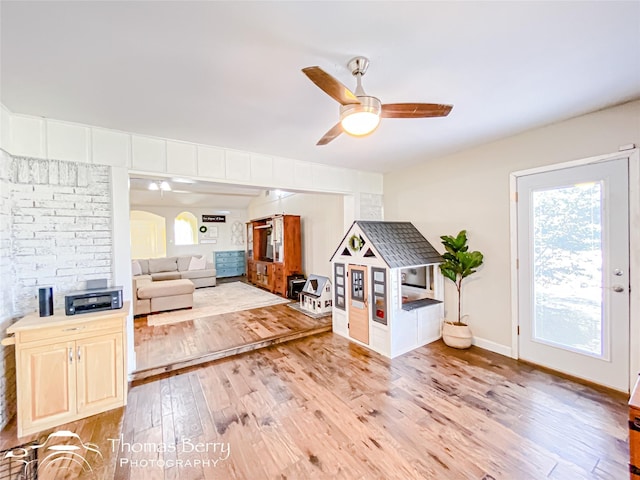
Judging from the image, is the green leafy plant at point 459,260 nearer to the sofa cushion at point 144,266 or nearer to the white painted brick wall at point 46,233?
the white painted brick wall at point 46,233


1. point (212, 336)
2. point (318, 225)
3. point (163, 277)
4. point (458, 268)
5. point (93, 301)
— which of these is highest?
point (318, 225)

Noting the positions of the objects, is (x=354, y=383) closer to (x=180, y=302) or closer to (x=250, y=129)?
(x=250, y=129)

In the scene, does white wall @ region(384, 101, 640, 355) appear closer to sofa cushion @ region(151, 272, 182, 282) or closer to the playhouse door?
the playhouse door

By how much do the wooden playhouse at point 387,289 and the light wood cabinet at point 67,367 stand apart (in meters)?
2.62

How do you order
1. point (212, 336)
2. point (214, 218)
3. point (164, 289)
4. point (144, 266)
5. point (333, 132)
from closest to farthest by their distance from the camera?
point (333, 132) → point (212, 336) → point (164, 289) → point (144, 266) → point (214, 218)

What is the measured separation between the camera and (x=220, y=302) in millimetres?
5965

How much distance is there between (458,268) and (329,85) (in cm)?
290

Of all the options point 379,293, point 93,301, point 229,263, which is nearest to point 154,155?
point 93,301

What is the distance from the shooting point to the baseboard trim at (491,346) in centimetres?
323

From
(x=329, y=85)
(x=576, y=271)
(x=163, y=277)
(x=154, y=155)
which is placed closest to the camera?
(x=329, y=85)

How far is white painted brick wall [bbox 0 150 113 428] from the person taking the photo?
2.23 m

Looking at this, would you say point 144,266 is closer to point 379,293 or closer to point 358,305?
point 358,305

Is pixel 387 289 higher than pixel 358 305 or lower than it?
higher

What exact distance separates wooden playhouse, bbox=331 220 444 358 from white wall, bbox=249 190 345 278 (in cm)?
139
